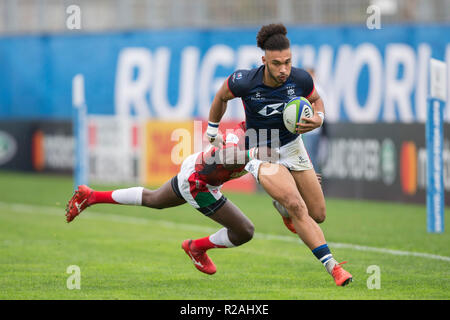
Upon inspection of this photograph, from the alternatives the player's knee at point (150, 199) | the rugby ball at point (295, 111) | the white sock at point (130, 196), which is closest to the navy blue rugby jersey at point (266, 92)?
the rugby ball at point (295, 111)

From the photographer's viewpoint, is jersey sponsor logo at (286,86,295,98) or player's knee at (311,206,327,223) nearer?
jersey sponsor logo at (286,86,295,98)

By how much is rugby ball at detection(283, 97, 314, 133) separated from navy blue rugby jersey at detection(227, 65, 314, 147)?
0.14m

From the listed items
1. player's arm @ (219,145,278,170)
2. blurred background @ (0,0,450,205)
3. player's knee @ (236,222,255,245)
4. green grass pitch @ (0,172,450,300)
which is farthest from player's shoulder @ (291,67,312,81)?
blurred background @ (0,0,450,205)

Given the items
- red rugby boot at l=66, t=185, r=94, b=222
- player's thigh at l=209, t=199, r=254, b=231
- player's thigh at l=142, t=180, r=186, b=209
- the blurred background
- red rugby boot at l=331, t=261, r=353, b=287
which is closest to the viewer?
red rugby boot at l=331, t=261, r=353, b=287

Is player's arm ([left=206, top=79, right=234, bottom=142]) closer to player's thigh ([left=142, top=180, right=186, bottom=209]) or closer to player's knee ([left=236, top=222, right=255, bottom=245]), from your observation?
player's thigh ([left=142, top=180, right=186, bottom=209])

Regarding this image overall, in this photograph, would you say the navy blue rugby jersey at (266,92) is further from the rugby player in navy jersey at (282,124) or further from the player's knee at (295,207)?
the player's knee at (295,207)

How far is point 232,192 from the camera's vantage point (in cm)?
1833

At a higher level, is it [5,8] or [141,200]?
[5,8]

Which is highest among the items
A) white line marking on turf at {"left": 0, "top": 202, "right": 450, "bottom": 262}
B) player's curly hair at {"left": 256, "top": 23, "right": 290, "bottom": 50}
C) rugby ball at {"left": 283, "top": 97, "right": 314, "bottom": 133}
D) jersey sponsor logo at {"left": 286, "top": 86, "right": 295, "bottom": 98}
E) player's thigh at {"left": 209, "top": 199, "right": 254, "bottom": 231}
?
player's curly hair at {"left": 256, "top": 23, "right": 290, "bottom": 50}

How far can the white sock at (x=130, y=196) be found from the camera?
28.4ft

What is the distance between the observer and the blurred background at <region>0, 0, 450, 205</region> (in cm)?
1661
